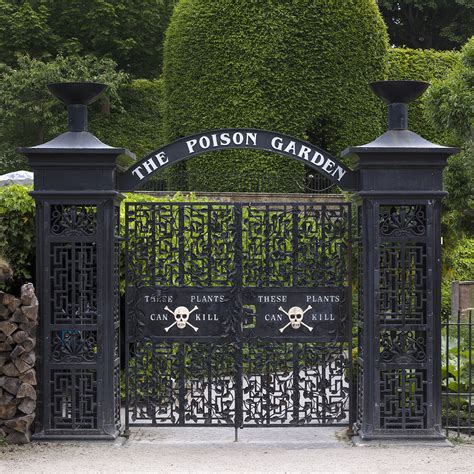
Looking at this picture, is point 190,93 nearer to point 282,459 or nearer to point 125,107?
point 125,107

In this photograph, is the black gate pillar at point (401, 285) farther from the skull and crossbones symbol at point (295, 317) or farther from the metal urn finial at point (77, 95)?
the metal urn finial at point (77, 95)

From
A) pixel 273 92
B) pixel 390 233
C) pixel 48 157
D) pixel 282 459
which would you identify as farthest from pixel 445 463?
pixel 273 92

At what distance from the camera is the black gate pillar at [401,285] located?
848 cm

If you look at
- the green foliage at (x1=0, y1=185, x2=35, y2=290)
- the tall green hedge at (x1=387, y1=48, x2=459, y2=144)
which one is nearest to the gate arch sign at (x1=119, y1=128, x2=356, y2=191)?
the green foliage at (x1=0, y1=185, x2=35, y2=290)

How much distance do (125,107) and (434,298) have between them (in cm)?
2503

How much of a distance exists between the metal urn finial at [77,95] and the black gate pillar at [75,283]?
0.04 feet

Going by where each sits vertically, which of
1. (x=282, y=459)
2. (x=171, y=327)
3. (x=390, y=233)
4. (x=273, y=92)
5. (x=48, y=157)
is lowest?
(x=282, y=459)

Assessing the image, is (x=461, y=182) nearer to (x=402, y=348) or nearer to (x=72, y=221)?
(x=402, y=348)

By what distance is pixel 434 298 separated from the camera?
853 centimetres

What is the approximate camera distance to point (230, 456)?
8141 millimetres

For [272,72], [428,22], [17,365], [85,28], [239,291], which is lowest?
[17,365]

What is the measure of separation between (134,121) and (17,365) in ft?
79.6

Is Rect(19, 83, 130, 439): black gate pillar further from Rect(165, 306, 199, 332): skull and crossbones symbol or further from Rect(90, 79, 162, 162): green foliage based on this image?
Rect(90, 79, 162, 162): green foliage

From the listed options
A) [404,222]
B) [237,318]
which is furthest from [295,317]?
[404,222]
